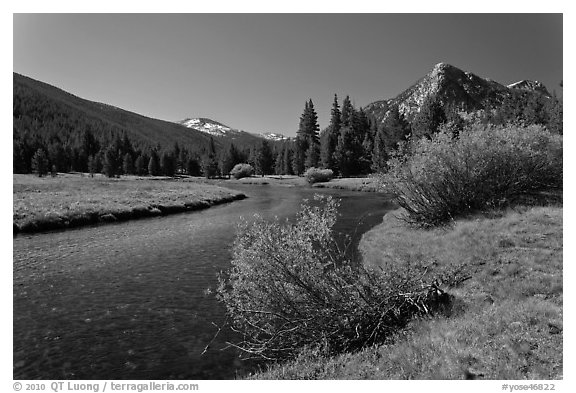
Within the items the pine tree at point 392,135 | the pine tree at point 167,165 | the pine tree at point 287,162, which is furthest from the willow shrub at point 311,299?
the pine tree at point 167,165

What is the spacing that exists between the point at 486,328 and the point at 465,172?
1544 cm

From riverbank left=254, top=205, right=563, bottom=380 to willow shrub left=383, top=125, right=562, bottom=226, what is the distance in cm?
636

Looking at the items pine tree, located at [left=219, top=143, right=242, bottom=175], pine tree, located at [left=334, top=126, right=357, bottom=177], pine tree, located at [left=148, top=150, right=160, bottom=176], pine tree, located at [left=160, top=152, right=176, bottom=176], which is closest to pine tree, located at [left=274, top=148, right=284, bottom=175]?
pine tree, located at [left=219, top=143, right=242, bottom=175]

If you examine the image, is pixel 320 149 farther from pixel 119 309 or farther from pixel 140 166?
pixel 119 309

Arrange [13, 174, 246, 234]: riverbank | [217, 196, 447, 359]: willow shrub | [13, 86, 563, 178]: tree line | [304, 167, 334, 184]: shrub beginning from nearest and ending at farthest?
[217, 196, 447, 359]: willow shrub, [13, 174, 246, 234]: riverbank, [13, 86, 563, 178]: tree line, [304, 167, 334, 184]: shrub

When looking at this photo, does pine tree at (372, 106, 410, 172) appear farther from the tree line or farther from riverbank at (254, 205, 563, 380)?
riverbank at (254, 205, 563, 380)

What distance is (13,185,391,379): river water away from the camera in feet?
36.2

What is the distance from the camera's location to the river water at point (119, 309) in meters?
11.0

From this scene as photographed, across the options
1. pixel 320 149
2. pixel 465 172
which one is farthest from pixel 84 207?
pixel 320 149

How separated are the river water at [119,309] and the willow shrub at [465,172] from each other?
6307 millimetres

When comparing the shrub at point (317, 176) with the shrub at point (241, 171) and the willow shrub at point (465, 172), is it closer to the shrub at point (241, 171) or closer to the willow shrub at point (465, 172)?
the shrub at point (241, 171)

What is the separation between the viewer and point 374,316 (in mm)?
10711
